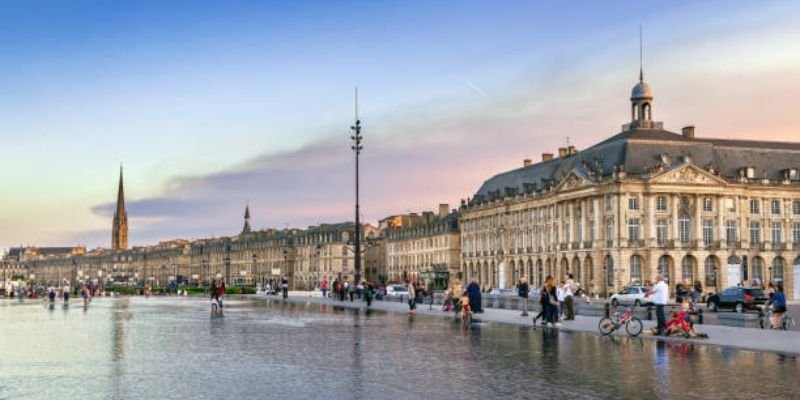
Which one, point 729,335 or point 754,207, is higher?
point 754,207

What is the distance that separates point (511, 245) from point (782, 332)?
274 ft

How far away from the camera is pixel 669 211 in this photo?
8931cm

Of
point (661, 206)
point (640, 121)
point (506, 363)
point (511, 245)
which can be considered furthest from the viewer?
point (511, 245)

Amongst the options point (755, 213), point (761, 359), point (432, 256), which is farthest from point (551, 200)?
point (761, 359)

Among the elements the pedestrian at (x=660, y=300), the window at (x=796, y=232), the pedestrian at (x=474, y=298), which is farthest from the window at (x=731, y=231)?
the pedestrian at (x=660, y=300)

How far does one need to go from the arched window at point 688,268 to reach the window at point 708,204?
17.6 feet

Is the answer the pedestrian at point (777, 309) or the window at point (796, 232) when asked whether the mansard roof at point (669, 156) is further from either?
the pedestrian at point (777, 309)

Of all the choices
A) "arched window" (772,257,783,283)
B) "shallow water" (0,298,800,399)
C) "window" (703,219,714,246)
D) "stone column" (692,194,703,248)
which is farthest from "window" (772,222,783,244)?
"shallow water" (0,298,800,399)

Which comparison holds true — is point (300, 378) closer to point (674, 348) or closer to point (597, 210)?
point (674, 348)

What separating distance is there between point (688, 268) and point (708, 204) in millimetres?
6929

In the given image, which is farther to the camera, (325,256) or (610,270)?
(325,256)

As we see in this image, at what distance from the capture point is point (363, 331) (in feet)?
95.6

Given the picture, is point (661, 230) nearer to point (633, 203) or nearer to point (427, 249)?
point (633, 203)

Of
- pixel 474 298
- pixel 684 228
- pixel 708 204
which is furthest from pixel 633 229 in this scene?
pixel 474 298
